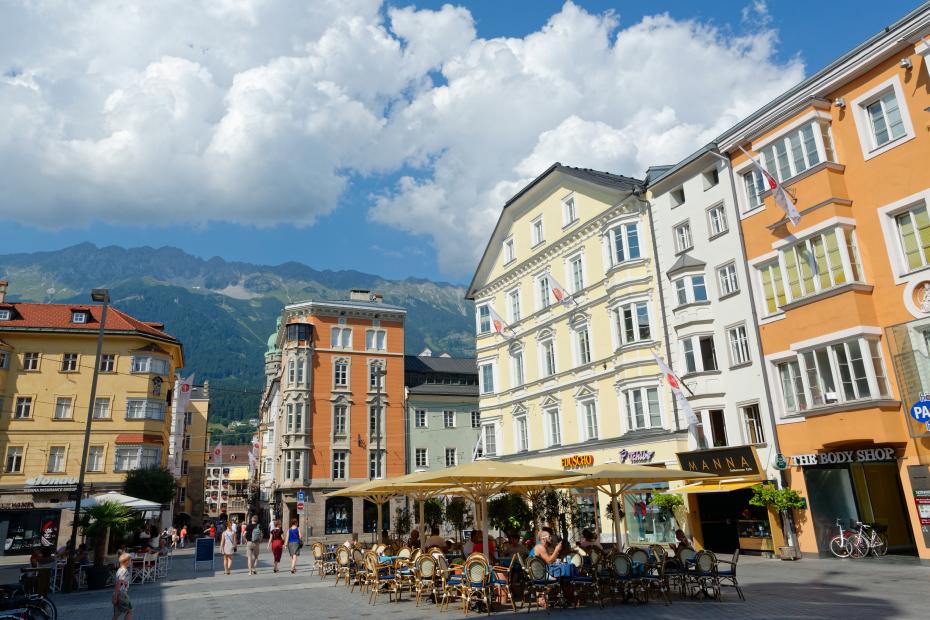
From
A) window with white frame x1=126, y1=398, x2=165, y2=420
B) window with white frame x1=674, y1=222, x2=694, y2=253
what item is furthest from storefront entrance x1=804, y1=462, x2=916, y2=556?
window with white frame x1=126, y1=398, x2=165, y2=420

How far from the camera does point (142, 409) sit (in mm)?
46781

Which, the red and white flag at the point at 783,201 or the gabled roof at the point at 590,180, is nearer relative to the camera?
the red and white flag at the point at 783,201

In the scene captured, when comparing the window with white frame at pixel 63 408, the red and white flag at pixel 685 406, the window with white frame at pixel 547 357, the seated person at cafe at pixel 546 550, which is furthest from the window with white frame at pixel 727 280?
the window with white frame at pixel 63 408

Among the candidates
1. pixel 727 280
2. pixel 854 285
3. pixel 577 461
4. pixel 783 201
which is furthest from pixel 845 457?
pixel 577 461

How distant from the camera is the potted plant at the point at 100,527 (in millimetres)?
21828

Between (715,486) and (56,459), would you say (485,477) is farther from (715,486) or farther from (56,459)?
(56,459)

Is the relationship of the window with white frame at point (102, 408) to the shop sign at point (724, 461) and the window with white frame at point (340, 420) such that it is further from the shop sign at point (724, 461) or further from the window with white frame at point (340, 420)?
the shop sign at point (724, 461)

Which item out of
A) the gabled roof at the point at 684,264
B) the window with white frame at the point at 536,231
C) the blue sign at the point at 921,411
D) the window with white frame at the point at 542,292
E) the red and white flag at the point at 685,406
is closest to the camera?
the blue sign at the point at 921,411

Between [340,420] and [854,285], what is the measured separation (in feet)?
148

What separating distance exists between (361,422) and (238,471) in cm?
8220

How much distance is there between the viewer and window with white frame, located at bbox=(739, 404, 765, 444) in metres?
24.6

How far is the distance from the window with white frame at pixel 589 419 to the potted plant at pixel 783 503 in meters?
10.2

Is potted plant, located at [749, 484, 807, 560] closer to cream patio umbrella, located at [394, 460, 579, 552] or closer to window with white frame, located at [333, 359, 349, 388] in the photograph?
cream patio umbrella, located at [394, 460, 579, 552]

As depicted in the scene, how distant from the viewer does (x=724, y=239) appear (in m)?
26.7
